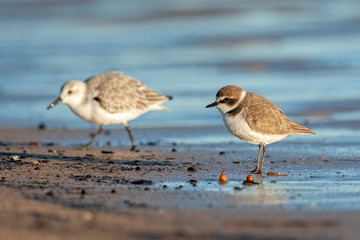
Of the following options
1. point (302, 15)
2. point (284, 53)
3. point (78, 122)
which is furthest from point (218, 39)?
point (78, 122)

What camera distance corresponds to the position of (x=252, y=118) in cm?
719

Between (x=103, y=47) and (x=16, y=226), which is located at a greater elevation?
(x=103, y=47)

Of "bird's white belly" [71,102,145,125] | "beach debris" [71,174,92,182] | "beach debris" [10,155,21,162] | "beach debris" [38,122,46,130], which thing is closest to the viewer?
"beach debris" [71,174,92,182]

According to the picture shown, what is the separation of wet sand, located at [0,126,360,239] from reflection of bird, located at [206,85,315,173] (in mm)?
427

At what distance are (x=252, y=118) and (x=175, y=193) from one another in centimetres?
154

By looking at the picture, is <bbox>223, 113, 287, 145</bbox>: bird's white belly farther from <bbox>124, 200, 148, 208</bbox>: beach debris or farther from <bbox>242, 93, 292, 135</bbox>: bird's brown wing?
<bbox>124, 200, 148, 208</bbox>: beach debris

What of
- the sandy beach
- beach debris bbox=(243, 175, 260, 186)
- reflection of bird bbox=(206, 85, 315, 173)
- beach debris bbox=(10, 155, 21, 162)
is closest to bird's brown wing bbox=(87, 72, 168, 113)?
the sandy beach

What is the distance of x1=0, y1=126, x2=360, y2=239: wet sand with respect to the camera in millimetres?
4887

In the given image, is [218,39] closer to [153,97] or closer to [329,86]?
[329,86]

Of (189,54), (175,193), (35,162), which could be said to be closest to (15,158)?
(35,162)

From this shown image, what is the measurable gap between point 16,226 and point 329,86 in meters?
9.50

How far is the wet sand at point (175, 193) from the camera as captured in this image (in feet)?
16.0

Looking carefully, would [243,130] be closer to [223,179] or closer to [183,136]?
[223,179]

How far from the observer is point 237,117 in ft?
23.7
